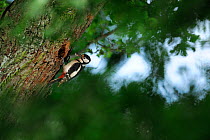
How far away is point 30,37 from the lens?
41.7 inches

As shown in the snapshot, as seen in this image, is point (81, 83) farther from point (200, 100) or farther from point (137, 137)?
point (200, 100)

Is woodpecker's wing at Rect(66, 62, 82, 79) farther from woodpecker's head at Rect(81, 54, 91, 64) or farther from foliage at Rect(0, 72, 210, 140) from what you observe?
foliage at Rect(0, 72, 210, 140)

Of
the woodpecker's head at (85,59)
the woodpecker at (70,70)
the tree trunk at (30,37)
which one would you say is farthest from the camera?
the woodpecker's head at (85,59)

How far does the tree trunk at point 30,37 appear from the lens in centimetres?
104

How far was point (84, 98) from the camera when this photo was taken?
1.11 metres

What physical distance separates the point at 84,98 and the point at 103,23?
1.07 meters

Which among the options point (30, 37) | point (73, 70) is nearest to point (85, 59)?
point (73, 70)

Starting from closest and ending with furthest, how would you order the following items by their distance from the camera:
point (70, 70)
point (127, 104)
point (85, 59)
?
1. point (127, 104)
2. point (70, 70)
3. point (85, 59)

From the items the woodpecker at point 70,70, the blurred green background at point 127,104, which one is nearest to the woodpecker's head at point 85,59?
the woodpecker at point 70,70

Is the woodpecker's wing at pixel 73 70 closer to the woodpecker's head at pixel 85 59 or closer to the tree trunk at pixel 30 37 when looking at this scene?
the woodpecker's head at pixel 85 59

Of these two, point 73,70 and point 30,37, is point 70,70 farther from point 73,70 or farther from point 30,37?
point 30,37

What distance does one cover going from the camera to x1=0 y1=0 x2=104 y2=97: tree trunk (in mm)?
1038

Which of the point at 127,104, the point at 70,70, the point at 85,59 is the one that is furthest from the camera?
the point at 85,59

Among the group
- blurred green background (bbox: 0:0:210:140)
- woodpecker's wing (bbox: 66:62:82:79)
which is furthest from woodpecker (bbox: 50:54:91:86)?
blurred green background (bbox: 0:0:210:140)
